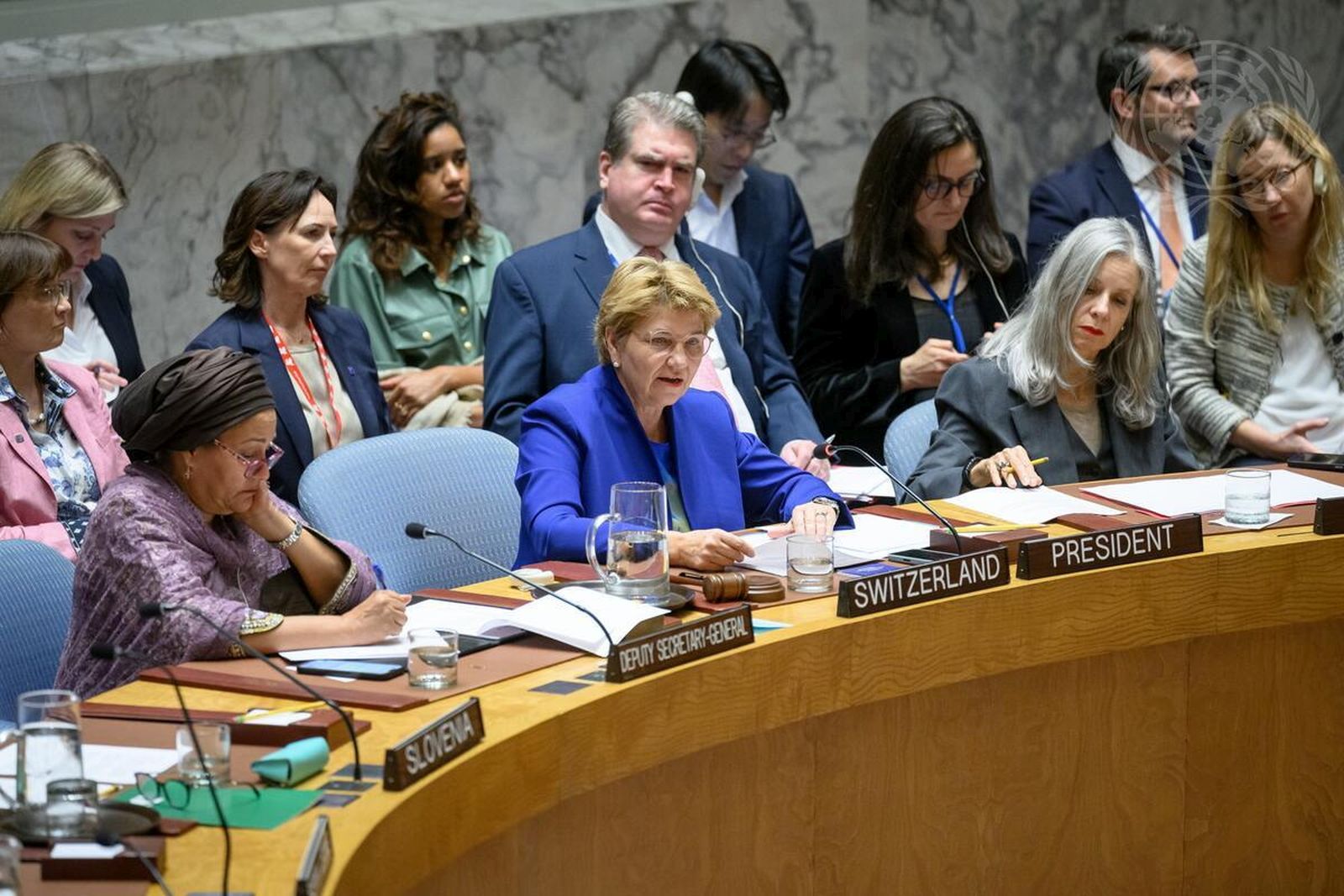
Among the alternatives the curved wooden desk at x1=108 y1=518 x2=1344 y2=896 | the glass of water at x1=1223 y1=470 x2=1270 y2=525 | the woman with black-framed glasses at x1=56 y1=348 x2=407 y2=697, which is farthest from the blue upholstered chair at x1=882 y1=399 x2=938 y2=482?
the woman with black-framed glasses at x1=56 y1=348 x2=407 y2=697

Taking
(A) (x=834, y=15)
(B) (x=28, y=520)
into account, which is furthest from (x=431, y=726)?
(A) (x=834, y=15)

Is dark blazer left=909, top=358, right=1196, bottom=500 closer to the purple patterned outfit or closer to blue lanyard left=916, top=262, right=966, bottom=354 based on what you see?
blue lanyard left=916, top=262, right=966, bottom=354

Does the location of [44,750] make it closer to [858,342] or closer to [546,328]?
[546,328]

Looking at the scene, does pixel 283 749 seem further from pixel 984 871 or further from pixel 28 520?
pixel 28 520

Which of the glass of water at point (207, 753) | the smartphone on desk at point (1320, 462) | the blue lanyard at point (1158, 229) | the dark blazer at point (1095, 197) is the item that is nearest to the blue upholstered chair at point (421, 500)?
the glass of water at point (207, 753)

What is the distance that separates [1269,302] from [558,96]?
2.25m

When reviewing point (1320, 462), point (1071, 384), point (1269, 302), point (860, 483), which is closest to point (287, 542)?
point (860, 483)

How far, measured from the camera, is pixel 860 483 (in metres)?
3.93

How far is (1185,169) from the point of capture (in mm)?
4840

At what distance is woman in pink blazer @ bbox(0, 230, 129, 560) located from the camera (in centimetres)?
343

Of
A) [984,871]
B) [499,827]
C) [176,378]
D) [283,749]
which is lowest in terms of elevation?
[984,871]

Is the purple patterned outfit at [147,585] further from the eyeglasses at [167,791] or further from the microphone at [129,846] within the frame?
the microphone at [129,846]

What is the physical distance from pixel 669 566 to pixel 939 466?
1043 mm

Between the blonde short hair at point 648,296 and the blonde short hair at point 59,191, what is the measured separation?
54.8 inches
